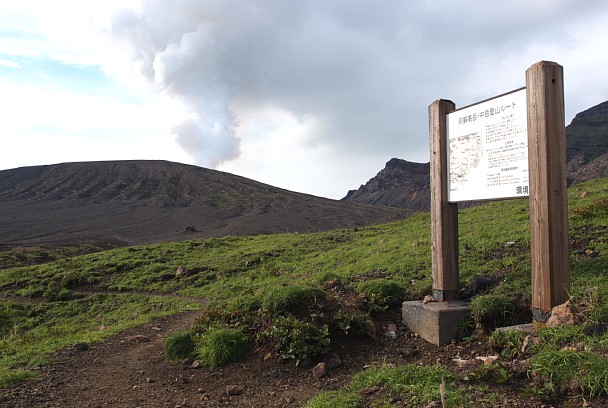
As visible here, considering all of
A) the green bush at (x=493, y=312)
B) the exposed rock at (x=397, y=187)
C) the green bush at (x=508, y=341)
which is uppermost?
the exposed rock at (x=397, y=187)

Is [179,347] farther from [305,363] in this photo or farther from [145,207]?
[145,207]

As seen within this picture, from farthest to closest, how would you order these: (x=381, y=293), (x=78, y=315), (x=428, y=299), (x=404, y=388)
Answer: (x=78, y=315)
(x=381, y=293)
(x=428, y=299)
(x=404, y=388)

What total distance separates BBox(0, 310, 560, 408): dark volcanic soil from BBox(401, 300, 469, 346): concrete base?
0.49 ft

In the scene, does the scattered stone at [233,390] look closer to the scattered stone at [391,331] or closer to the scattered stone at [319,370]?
the scattered stone at [319,370]

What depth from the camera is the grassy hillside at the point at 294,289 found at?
5.99m

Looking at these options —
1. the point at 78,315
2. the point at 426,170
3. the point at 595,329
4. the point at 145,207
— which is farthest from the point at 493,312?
the point at 426,170

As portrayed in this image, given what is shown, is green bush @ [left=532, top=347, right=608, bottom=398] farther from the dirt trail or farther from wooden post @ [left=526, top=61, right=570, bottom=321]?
the dirt trail

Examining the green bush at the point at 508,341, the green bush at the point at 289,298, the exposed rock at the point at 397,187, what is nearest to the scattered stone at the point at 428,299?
the green bush at the point at 508,341

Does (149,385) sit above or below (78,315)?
above

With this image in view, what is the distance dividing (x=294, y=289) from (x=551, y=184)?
3.72 meters

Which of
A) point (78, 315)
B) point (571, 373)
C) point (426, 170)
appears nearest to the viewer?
point (571, 373)

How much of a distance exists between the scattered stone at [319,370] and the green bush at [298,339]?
26 centimetres

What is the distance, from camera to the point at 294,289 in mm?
6930

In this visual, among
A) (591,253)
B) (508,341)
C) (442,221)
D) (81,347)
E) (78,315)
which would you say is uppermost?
(442,221)
